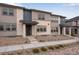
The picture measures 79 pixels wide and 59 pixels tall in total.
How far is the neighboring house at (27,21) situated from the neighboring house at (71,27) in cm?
20

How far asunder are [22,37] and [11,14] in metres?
0.93

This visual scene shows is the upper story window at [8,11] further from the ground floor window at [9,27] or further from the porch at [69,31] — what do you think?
the porch at [69,31]

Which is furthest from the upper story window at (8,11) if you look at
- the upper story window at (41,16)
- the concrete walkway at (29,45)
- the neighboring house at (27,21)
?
the concrete walkway at (29,45)

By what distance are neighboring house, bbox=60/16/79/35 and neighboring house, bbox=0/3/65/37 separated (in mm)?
199

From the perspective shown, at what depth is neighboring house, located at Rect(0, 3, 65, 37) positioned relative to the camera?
16.8 feet

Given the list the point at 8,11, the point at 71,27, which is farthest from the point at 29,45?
the point at 71,27

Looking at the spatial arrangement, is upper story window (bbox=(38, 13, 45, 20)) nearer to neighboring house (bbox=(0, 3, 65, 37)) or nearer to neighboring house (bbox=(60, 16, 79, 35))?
neighboring house (bbox=(0, 3, 65, 37))

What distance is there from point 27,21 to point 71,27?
146 centimetres

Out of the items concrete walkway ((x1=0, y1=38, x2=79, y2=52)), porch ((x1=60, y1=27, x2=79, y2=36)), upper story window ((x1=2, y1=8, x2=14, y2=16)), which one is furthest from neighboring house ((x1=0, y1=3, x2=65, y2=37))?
concrete walkway ((x1=0, y1=38, x2=79, y2=52))

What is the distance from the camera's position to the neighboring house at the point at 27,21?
A: 5.12 meters

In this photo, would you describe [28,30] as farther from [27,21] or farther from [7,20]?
[7,20]

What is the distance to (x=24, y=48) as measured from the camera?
493cm

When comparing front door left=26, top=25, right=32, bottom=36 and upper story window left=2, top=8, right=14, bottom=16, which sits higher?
upper story window left=2, top=8, right=14, bottom=16

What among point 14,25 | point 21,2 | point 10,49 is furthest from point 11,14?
point 10,49
